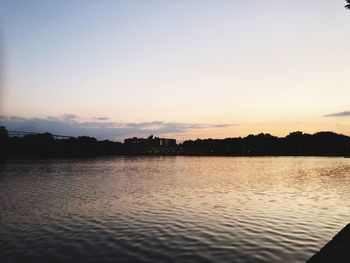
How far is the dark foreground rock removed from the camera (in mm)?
11664

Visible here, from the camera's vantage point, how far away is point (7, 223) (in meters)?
28.3

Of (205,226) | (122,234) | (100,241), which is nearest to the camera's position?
(100,241)

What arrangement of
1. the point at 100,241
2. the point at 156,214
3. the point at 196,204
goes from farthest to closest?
1. the point at 196,204
2. the point at 156,214
3. the point at 100,241

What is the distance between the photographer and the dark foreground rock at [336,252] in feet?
38.3

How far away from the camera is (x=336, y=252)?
12328 millimetres

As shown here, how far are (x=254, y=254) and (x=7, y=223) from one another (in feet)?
69.5

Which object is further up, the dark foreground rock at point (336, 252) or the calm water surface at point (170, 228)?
the dark foreground rock at point (336, 252)

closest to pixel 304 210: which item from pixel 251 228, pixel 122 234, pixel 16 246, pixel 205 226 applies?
pixel 251 228

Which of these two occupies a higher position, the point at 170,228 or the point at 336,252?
the point at 336,252

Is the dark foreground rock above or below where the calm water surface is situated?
above

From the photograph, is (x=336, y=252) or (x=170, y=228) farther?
(x=170, y=228)

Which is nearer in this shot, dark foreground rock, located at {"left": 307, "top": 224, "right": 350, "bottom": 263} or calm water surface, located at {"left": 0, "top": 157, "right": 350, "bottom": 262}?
dark foreground rock, located at {"left": 307, "top": 224, "right": 350, "bottom": 263}

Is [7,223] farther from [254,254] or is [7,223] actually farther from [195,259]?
[254,254]

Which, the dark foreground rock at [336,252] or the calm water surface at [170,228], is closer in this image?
the dark foreground rock at [336,252]
